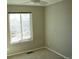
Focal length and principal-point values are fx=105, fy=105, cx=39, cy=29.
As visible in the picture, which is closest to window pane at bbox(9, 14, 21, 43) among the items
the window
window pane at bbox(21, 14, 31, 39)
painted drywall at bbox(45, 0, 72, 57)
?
the window

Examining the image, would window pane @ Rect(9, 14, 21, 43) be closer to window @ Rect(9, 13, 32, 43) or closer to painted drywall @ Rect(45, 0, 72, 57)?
window @ Rect(9, 13, 32, 43)

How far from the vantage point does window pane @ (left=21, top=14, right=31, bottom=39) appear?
16.2ft

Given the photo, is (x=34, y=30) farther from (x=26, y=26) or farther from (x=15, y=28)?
(x=15, y=28)

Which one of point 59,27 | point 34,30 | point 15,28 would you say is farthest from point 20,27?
point 59,27

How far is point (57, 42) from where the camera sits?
4746mm

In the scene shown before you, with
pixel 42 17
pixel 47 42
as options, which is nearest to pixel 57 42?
pixel 47 42

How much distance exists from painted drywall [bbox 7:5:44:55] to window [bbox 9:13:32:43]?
199mm

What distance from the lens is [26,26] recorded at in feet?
16.5

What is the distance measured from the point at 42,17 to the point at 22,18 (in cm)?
112

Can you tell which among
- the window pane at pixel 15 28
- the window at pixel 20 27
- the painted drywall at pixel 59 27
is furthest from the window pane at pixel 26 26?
the painted drywall at pixel 59 27

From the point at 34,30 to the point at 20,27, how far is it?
2.44 feet
